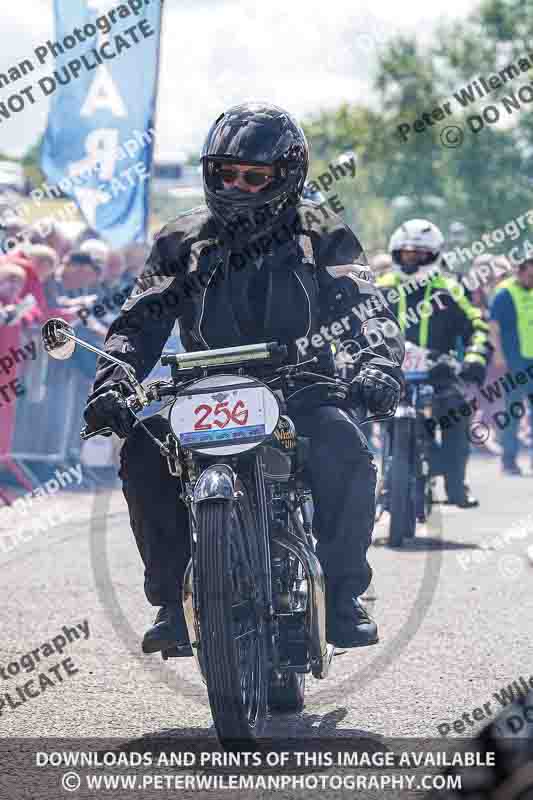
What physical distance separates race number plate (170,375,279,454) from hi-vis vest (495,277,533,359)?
39.9ft

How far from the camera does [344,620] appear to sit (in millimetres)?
5648

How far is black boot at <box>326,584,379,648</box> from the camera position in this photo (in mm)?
5637

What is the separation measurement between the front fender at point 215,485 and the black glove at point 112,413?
1.23ft

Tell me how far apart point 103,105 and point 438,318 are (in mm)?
4806

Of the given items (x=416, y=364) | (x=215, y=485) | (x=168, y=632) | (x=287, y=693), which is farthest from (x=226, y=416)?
(x=416, y=364)

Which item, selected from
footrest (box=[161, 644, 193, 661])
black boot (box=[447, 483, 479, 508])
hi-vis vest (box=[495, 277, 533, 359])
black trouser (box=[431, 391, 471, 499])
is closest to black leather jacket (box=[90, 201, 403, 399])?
footrest (box=[161, 644, 193, 661])

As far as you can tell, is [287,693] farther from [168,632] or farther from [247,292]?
[247,292]

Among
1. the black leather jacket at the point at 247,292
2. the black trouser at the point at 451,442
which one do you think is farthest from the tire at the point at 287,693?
the black trouser at the point at 451,442

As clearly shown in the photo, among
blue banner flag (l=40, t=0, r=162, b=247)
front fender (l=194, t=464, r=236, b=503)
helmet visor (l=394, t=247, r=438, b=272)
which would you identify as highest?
blue banner flag (l=40, t=0, r=162, b=247)

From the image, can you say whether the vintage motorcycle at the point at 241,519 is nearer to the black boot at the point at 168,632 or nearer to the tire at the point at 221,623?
the tire at the point at 221,623

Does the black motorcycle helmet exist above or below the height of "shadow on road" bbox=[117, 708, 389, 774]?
above

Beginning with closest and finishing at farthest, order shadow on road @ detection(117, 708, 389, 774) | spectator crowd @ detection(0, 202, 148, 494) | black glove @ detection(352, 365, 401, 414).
Answer: 1. shadow on road @ detection(117, 708, 389, 774)
2. black glove @ detection(352, 365, 401, 414)
3. spectator crowd @ detection(0, 202, 148, 494)

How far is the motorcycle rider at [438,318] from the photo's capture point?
38.3ft

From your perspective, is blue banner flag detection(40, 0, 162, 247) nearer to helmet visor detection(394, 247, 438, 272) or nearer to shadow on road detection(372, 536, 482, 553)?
helmet visor detection(394, 247, 438, 272)
